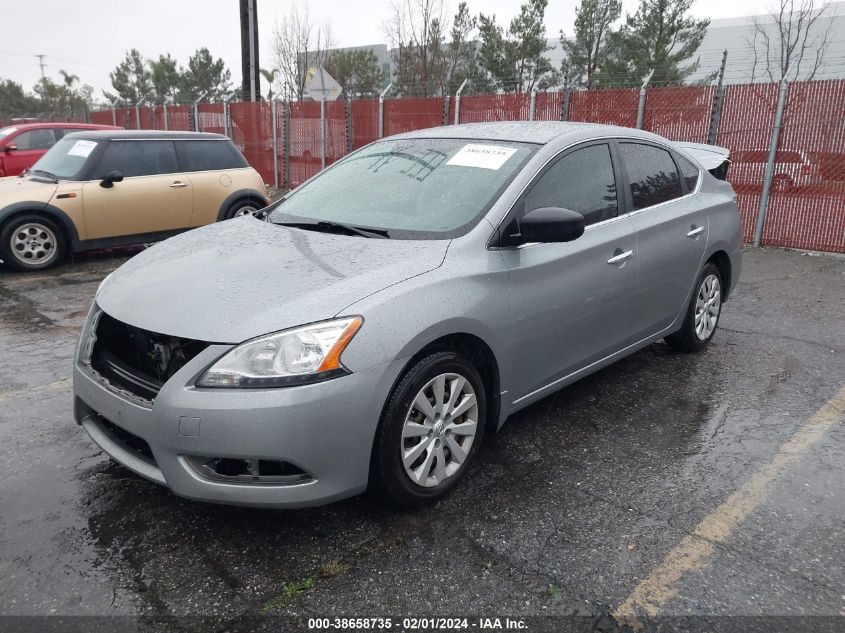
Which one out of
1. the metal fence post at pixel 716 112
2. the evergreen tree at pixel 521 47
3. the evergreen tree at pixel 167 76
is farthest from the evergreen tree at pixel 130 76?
the metal fence post at pixel 716 112

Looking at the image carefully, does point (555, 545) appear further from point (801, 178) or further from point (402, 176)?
point (801, 178)

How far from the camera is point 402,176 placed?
372 centimetres

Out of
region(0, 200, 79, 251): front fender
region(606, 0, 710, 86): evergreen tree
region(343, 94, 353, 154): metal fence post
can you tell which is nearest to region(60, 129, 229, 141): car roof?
region(0, 200, 79, 251): front fender

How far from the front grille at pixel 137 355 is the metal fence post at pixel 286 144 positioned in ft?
47.4

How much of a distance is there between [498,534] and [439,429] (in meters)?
0.49

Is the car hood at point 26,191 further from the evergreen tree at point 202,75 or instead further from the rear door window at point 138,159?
the evergreen tree at point 202,75

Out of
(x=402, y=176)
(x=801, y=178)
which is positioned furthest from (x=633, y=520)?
(x=801, y=178)

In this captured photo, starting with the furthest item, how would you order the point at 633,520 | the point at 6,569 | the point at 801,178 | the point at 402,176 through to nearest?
the point at 801,178
the point at 402,176
the point at 633,520
the point at 6,569

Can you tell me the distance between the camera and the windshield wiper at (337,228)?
10.8 ft

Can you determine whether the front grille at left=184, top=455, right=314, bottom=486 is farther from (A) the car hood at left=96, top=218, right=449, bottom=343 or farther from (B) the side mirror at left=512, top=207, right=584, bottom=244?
(B) the side mirror at left=512, top=207, right=584, bottom=244

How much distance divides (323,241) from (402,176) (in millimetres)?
719

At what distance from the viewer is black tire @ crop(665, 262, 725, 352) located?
4.71 meters

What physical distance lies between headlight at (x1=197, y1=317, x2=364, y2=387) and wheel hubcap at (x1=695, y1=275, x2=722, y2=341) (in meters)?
3.24

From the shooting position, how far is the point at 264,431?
7.85 feet
